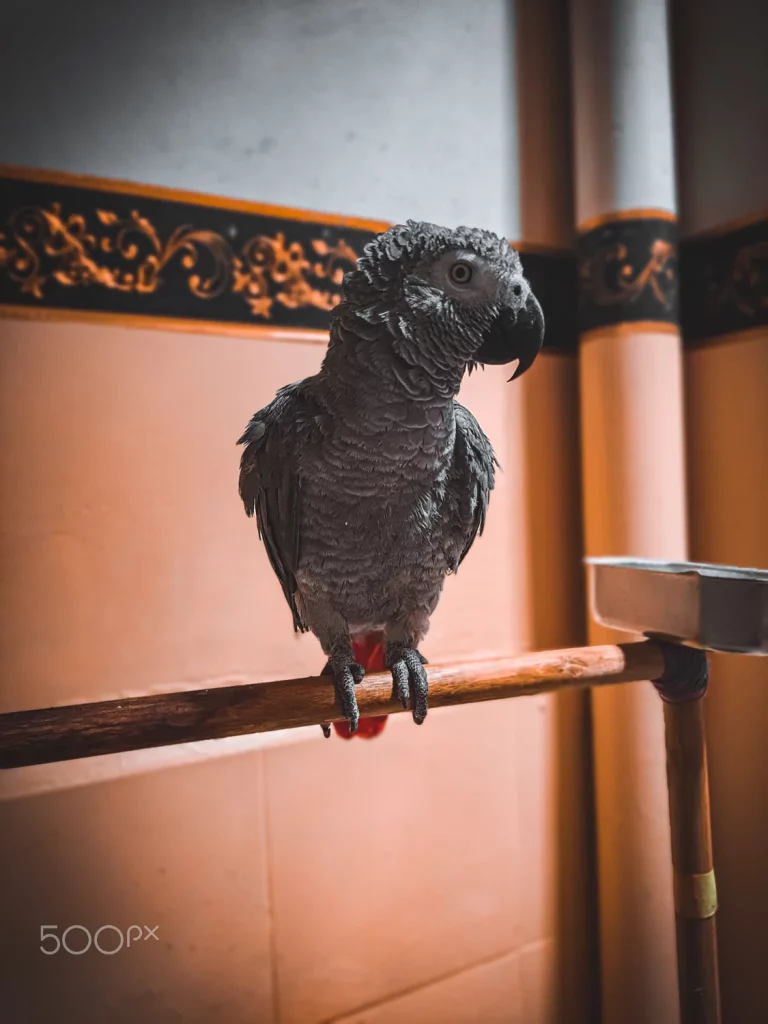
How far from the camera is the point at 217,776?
97cm

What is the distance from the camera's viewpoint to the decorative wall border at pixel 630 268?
1037mm

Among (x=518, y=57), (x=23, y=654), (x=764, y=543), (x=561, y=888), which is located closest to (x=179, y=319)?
(x=23, y=654)

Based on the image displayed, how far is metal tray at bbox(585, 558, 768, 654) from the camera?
65 centimetres

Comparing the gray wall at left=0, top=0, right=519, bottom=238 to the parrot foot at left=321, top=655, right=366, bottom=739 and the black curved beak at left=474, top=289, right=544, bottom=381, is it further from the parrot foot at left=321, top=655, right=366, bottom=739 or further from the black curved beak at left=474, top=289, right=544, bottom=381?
the parrot foot at left=321, top=655, right=366, bottom=739

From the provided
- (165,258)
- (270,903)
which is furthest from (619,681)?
(165,258)

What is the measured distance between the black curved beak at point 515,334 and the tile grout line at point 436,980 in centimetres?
103

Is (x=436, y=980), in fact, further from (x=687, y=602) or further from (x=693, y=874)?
(x=687, y=602)

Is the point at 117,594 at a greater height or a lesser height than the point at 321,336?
lesser

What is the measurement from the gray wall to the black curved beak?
1.39 feet

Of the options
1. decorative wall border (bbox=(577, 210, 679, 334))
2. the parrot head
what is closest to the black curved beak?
the parrot head

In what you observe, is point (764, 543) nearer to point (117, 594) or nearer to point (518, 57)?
point (518, 57)

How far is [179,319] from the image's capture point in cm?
91

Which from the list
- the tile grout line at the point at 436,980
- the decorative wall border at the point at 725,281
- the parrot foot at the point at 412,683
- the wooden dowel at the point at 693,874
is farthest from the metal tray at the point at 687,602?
the tile grout line at the point at 436,980

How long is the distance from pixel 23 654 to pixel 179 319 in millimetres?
487
